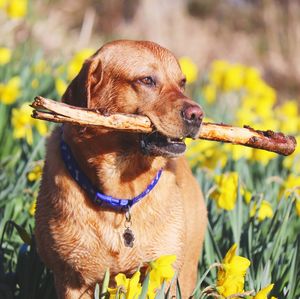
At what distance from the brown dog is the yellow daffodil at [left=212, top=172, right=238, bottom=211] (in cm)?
35

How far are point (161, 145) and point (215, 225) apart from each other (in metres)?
1.16

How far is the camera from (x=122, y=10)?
15.2m

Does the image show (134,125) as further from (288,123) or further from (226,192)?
(288,123)

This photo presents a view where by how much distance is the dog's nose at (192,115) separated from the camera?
353 cm

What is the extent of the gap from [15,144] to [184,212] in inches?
91.2

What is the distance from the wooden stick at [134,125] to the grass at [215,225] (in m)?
0.53

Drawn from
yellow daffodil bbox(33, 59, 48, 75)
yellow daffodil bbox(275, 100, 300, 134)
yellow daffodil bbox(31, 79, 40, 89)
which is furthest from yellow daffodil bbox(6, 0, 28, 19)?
yellow daffodil bbox(275, 100, 300, 134)

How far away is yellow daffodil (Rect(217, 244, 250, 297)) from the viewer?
10.4ft

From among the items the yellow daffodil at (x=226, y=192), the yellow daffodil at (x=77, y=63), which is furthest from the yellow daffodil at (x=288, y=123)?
the yellow daffodil at (x=226, y=192)

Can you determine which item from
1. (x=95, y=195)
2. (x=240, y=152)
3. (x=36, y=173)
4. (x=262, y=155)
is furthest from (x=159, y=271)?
(x=262, y=155)

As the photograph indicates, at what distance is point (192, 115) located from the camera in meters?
3.53

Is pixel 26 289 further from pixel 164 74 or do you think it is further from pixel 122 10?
pixel 122 10

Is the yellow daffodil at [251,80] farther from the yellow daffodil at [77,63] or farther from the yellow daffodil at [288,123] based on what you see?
the yellow daffodil at [77,63]

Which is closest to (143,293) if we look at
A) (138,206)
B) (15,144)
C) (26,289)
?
(138,206)
